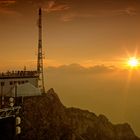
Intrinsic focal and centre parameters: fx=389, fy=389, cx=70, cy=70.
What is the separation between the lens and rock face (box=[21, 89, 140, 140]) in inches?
2714

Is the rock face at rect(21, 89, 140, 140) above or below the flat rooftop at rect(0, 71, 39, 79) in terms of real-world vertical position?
below

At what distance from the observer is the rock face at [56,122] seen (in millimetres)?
68938

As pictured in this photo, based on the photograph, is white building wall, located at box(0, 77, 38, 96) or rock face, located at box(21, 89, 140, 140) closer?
rock face, located at box(21, 89, 140, 140)

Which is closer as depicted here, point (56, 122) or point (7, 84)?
point (7, 84)

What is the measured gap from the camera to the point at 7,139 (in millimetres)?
58031

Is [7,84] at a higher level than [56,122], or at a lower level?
higher

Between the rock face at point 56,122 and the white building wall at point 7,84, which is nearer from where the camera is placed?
the rock face at point 56,122

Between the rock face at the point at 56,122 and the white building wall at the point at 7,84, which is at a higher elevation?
the white building wall at the point at 7,84

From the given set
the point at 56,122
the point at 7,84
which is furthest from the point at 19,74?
the point at 56,122

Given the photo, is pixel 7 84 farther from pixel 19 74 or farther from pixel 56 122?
pixel 56 122

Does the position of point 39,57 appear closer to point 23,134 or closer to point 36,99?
point 36,99

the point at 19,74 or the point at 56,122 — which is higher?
the point at 19,74

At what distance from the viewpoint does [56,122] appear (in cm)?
7188

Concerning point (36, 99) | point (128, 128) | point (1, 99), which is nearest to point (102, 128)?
point (128, 128)
